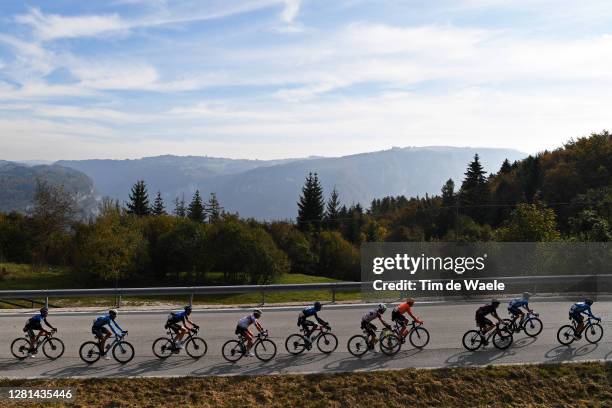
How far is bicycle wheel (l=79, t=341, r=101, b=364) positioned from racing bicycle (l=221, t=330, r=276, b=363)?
3.39 m

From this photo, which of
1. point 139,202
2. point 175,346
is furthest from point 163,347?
point 139,202

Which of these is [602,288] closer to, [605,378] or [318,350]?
[605,378]

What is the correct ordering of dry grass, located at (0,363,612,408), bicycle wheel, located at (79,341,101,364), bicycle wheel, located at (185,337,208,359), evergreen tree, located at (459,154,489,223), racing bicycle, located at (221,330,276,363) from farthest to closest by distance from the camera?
evergreen tree, located at (459,154,489,223), bicycle wheel, located at (185,337,208,359), racing bicycle, located at (221,330,276,363), bicycle wheel, located at (79,341,101,364), dry grass, located at (0,363,612,408)

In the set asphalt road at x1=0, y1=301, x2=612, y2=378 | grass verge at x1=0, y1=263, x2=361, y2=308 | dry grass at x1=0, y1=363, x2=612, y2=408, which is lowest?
grass verge at x1=0, y1=263, x2=361, y2=308

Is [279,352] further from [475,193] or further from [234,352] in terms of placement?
[475,193]

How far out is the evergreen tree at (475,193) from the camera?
77.5 m

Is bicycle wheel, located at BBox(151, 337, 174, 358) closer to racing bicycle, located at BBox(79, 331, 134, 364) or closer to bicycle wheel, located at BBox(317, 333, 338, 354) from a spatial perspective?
racing bicycle, located at BBox(79, 331, 134, 364)

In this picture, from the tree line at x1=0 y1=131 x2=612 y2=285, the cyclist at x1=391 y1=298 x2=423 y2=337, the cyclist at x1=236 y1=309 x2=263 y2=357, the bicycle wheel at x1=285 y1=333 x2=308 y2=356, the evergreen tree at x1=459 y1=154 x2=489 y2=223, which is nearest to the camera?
the cyclist at x1=236 y1=309 x2=263 y2=357

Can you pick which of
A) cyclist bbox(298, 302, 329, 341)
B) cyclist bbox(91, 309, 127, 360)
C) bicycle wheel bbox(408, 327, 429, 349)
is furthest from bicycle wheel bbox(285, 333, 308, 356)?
cyclist bbox(91, 309, 127, 360)

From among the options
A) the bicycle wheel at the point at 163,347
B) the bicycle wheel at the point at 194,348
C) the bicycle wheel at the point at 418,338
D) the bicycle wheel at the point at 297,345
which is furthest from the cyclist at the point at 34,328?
the bicycle wheel at the point at 418,338

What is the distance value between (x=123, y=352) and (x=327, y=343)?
5621 millimetres

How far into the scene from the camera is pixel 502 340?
15820 mm

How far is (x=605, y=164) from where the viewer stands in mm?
68812

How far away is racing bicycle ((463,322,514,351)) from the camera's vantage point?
15.6 meters
